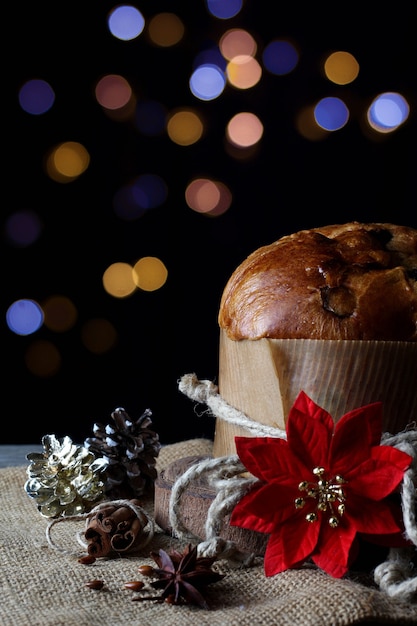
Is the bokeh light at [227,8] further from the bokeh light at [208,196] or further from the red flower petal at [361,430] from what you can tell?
the red flower petal at [361,430]

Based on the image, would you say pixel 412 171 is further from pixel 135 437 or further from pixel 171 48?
pixel 135 437

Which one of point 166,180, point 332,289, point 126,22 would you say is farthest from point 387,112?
point 332,289

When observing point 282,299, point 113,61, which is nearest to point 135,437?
point 282,299

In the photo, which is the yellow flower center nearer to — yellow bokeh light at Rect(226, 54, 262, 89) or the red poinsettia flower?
the red poinsettia flower

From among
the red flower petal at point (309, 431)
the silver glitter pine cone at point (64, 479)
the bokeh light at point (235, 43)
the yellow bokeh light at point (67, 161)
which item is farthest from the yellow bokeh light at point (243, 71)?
the red flower petal at point (309, 431)

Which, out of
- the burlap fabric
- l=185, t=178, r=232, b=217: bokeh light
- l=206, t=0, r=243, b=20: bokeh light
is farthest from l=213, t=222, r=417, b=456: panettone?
l=206, t=0, r=243, b=20: bokeh light

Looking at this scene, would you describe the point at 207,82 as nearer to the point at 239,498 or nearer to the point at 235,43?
the point at 235,43
